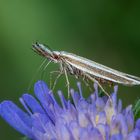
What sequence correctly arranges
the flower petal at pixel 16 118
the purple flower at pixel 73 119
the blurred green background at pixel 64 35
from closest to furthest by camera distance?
the purple flower at pixel 73 119 < the flower petal at pixel 16 118 < the blurred green background at pixel 64 35

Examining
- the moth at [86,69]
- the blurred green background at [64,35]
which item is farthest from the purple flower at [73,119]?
the blurred green background at [64,35]

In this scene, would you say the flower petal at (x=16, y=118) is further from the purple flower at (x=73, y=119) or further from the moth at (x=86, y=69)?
the moth at (x=86, y=69)

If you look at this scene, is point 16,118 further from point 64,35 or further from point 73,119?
point 64,35

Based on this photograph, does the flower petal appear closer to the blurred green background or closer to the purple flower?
the purple flower

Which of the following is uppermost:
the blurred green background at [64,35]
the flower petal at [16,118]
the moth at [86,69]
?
the blurred green background at [64,35]

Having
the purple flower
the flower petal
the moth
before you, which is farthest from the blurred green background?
the flower petal

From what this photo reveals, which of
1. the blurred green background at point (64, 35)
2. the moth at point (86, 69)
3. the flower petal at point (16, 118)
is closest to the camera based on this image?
the flower petal at point (16, 118)
